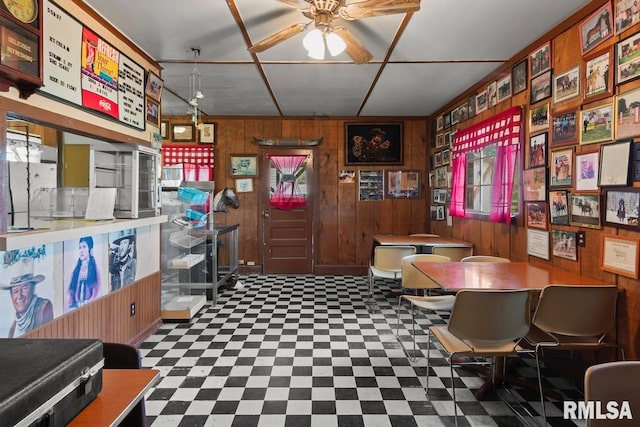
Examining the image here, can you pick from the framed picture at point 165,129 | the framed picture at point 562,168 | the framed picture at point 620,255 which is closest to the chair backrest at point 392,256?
the framed picture at point 562,168

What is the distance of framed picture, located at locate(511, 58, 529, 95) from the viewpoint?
11.2 ft

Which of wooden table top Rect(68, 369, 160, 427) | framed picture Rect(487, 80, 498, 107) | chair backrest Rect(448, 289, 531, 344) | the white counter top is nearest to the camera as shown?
wooden table top Rect(68, 369, 160, 427)

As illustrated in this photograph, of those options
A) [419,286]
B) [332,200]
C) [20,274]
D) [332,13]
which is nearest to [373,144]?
[332,200]

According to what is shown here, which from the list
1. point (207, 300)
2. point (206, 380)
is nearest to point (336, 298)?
point (207, 300)

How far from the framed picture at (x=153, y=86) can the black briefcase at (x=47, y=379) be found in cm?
302

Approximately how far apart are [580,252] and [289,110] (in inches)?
175

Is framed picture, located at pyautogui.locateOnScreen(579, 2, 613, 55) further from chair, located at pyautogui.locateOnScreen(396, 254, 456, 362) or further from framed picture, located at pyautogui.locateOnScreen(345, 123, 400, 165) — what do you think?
framed picture, located at pyautogui.locateOnScreen(345, 123, 400, 165)

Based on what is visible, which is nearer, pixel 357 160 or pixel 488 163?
pixel 488 163

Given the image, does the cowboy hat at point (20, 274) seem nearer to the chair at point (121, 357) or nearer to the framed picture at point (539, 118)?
the chair at point (121, 357)

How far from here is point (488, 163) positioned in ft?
A: 13.7

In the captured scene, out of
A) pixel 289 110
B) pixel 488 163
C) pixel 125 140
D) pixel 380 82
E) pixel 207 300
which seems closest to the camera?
pixel 125 140

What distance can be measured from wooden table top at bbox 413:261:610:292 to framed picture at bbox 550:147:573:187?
27.5 inches

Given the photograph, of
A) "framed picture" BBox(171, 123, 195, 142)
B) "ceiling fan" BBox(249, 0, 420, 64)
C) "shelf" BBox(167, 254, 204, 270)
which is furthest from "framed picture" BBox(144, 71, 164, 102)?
"framed picture" BBox(171, 123, 195, 142)

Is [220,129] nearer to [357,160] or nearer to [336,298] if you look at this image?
[357,160]
